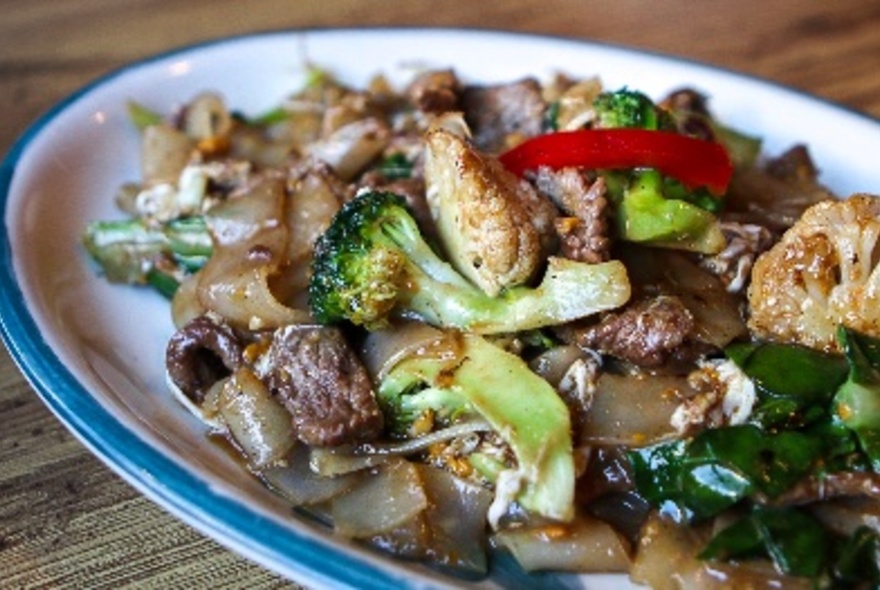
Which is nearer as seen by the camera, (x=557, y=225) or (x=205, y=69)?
(x=557, y=225)

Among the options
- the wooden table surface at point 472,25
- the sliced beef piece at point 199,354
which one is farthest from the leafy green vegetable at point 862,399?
the wooden table surface at point 472,25

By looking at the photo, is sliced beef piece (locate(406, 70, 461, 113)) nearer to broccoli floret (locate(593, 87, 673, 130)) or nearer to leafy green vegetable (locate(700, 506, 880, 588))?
broccoli floret (locate(593, 87, 673, 130))

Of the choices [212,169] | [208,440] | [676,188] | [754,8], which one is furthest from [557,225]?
[754,8]

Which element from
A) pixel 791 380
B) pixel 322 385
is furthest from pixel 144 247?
pixel 791 380

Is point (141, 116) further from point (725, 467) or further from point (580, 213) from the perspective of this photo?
point (725, 467)

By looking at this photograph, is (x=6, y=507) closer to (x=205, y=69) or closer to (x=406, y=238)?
(x=406, y=238)
